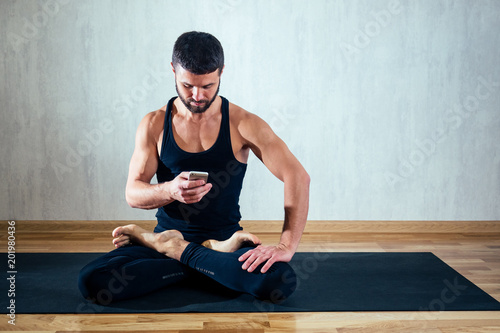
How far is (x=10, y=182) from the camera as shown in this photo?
3.26 metres

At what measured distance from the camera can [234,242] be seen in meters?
2.15

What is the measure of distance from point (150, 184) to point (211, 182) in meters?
0.25

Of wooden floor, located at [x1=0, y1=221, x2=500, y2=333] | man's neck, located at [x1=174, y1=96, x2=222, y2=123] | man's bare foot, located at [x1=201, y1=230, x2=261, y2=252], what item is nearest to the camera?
wooden floor, located at [x1=0, y1=221, x2=500, y2=333]

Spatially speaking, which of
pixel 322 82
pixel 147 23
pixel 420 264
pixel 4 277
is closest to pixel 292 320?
pixel 420 264

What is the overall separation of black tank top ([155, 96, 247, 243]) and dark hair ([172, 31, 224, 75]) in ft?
0.92

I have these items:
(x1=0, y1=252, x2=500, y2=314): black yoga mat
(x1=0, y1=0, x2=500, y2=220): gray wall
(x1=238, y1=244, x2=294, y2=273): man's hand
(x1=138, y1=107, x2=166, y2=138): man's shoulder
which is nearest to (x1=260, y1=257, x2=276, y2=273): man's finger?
(x1=238, y1=244, x2=294, y2=273): man's hand

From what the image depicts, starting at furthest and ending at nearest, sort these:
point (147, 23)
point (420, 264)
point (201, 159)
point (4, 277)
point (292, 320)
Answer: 1. point (147, 23)
2. point (420, 264)
3. point (4, 277)
4. point (201, 159)
5. point (292, 320)

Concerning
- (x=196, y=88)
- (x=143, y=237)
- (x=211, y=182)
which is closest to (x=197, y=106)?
(x=196, y=88)

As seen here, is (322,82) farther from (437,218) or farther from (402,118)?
(437,218)

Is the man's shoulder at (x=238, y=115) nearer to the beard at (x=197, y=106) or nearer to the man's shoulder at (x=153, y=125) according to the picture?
the beard at (x=197, y=106)

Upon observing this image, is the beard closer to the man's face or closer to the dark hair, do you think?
the man's face

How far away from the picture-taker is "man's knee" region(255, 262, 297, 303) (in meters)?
1.98

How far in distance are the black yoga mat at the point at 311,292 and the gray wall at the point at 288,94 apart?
0.70 metres

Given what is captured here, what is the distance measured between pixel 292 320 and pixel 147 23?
200 centimetres
